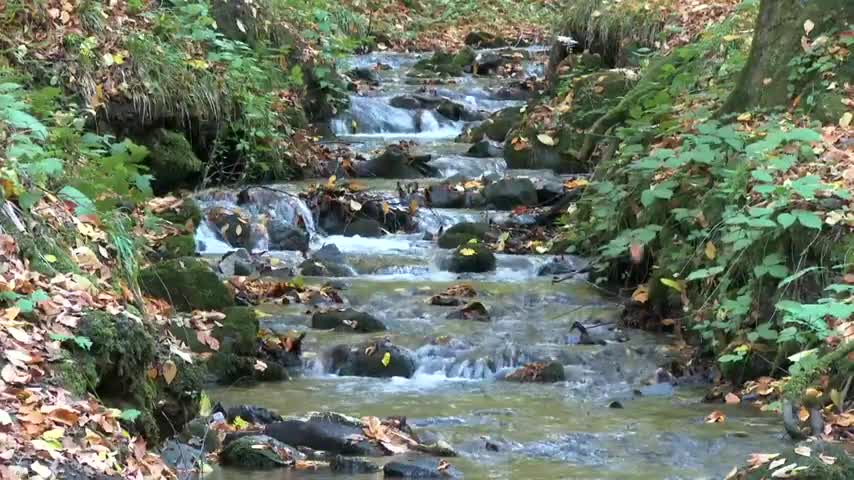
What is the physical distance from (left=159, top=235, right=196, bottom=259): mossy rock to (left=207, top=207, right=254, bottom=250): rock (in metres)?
1.12

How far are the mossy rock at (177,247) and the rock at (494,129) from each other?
6014 mm

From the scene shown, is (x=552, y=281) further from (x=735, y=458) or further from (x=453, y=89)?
(x=453, y=89)

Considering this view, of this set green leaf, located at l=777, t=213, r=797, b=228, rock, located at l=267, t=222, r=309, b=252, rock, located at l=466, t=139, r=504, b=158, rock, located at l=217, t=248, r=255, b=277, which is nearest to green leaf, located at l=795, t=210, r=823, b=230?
green leaf, located at l=777, t=213, r=797, b=228

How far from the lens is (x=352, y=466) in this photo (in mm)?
5879

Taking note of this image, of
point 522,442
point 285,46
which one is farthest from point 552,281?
point 285,46

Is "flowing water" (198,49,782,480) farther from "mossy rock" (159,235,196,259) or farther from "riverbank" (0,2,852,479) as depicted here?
"mossy rock" (159,235,196,259)

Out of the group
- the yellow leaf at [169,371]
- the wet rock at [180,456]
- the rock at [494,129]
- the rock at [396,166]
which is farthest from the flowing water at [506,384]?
the rock at [494,129]

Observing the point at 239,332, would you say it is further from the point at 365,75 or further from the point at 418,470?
the point at 365,75

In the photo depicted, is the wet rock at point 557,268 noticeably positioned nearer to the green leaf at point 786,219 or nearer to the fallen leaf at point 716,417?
the green leaf at point 786,219

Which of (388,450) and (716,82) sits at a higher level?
(716,82)

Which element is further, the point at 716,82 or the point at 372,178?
the point at 372,178

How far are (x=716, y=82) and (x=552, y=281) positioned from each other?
8.61 feet

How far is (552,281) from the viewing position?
10.1 meters

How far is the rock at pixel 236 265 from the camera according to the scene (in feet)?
33.1
